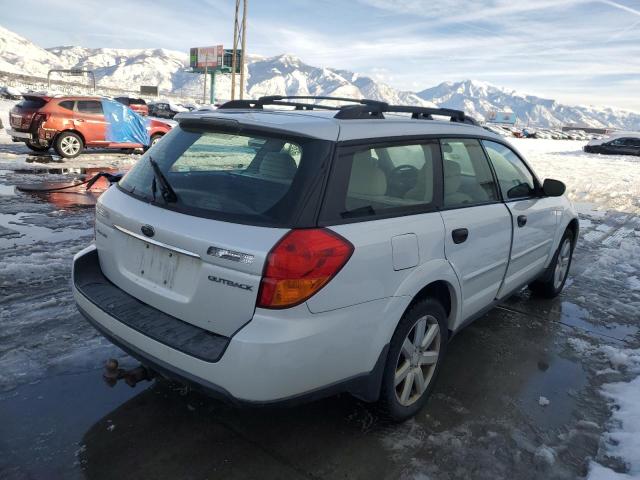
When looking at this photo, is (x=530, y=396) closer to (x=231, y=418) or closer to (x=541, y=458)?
(x=541, y=458)

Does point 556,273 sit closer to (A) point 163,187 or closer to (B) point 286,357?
(B) point 286,357

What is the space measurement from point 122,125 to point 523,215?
1337cm

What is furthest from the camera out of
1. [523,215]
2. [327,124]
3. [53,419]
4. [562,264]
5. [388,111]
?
[562,264]

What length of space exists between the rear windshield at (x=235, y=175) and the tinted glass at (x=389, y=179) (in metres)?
0.24

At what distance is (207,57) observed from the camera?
109 metres

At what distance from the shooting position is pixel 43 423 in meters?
2.68

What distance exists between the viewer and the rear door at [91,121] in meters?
13.7

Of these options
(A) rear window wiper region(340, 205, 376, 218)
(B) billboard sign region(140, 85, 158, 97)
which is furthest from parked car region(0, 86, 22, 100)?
(A) rear window wiper region(340, 205, 376, 218)

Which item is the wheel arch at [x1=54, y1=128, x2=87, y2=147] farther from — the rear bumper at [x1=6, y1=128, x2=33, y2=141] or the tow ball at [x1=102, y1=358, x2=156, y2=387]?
the tow ball at [x1=102, y1=358, x2=156, y2=387]

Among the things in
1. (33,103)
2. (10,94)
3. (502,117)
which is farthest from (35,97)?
(502,117)

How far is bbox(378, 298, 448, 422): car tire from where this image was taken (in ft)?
8.80

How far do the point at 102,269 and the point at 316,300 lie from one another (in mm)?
1486

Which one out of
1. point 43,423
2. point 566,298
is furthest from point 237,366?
point 566,298

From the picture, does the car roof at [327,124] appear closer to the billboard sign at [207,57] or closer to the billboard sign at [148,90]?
the billboard sign at [148,90]
